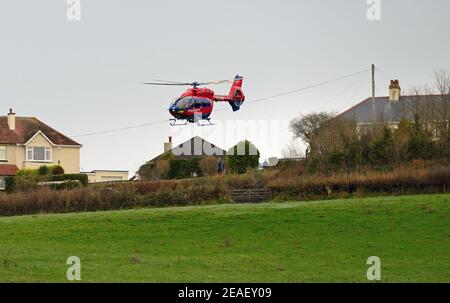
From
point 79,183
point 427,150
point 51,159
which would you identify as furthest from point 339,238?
point 51,159

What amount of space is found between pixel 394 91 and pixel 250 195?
36.4 metres

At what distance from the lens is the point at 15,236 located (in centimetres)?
4256

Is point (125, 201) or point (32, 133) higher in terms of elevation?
point (32, 133)

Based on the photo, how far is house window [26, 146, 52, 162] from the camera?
87312mm

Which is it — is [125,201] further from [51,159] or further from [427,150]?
[51,159]

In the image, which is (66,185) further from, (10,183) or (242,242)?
(242,242)

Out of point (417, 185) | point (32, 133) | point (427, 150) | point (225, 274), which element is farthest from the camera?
point (32, 133)

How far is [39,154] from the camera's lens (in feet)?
289

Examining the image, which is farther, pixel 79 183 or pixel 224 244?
pixel 79 183

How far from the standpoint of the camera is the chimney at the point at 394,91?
296 ft

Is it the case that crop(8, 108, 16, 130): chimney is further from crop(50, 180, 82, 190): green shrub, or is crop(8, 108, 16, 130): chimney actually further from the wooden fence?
the wooden fence

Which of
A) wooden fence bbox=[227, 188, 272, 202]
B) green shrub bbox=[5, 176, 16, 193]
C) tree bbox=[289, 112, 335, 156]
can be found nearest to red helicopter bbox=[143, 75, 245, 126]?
wooden fence bbox=[227, 188, 272, 202]

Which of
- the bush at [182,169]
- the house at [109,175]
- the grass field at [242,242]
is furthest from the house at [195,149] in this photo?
the grass field at [242,242]
